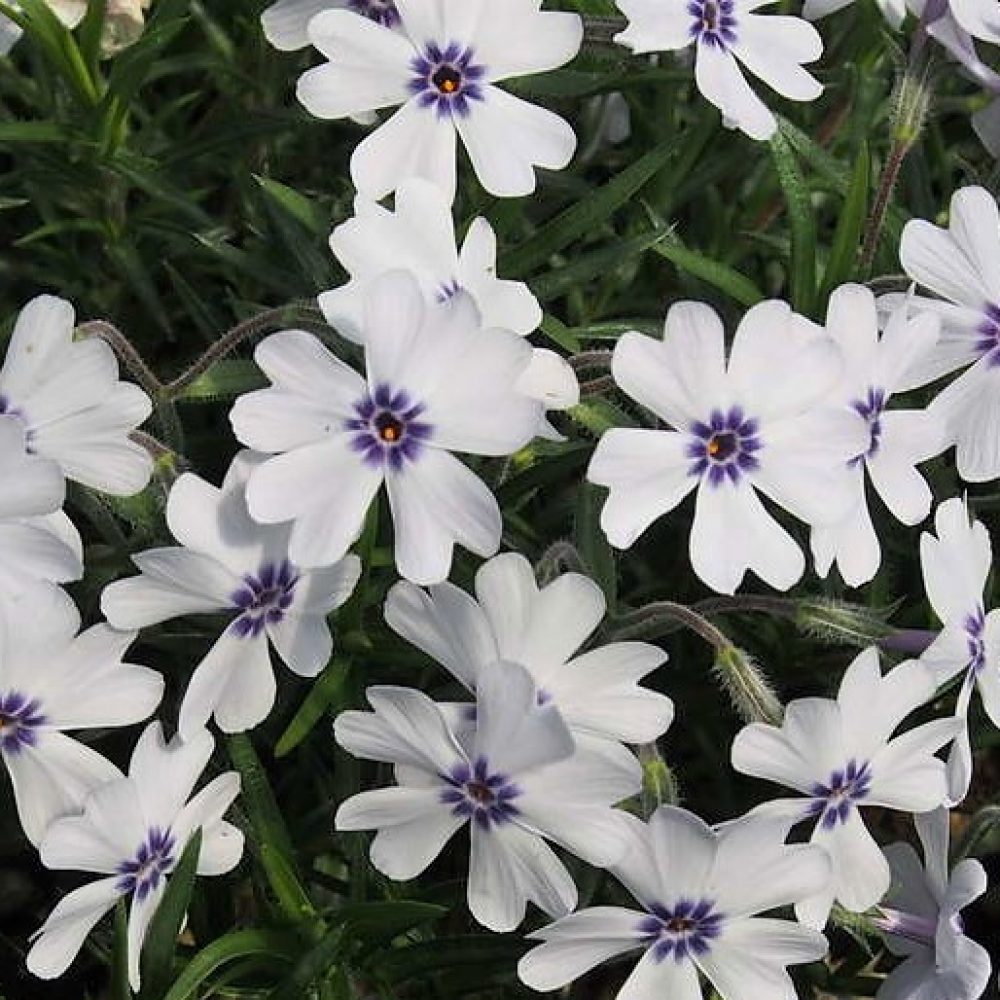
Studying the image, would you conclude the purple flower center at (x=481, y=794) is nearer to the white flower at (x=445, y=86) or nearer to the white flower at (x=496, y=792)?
the white flower at (x=496, y=792)

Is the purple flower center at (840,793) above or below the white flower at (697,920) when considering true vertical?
above

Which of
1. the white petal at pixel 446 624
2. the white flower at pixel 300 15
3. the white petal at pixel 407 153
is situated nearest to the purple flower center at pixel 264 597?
the white petal at pixel 446 624

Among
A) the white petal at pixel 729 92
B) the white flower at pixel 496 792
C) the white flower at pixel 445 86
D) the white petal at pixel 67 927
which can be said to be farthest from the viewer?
the white petal at pixel 729 92

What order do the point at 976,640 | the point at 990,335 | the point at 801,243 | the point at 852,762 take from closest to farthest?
1. the point at 852,762
2. the point at 976,640
3. the point at 990,335
4. the point at 801,243

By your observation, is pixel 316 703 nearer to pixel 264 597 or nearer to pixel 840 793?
pixel 264 597

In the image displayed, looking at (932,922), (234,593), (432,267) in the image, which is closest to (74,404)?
(234,593)

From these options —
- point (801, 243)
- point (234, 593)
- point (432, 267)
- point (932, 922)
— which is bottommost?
point (932, 922)

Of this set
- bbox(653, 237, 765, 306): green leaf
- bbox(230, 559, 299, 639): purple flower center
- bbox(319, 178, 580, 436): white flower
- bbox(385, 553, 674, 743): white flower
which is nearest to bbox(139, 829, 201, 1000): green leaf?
bbox(230, 559, 299, 639): purple flower center
